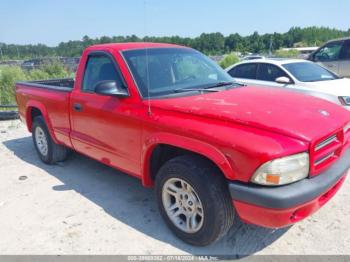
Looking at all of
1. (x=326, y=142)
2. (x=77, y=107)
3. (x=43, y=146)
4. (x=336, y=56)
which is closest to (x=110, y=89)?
(x=77, y=107)

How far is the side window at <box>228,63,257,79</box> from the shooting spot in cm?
771

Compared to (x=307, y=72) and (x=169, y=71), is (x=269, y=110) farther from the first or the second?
(x=307, y=72)

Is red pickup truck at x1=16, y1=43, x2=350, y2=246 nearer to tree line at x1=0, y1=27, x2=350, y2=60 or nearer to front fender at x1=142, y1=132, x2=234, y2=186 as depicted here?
front fender at x1=142, y1=132, x2=234, y2=186

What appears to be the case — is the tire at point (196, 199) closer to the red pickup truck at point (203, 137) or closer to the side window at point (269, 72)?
the red pickup truck at point (203, 137)

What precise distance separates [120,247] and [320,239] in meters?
1.87

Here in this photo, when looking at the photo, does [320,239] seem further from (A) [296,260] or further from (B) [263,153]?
(B) [263,153]

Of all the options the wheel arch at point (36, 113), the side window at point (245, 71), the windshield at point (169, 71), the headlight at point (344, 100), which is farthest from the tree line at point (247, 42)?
the windshield at point (169, 71)

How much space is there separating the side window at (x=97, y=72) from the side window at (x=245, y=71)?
455cm

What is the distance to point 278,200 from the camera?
237 cm

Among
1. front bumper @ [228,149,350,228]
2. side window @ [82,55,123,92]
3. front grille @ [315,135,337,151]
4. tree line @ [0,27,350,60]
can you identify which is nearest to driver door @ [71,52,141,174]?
side window @ [82,55,123,92]

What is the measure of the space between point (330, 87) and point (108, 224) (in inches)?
205

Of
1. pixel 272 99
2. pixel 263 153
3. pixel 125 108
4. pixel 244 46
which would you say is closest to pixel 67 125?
pixel 125 108

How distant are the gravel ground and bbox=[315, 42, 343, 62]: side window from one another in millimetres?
6856

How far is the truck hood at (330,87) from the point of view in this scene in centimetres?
637
